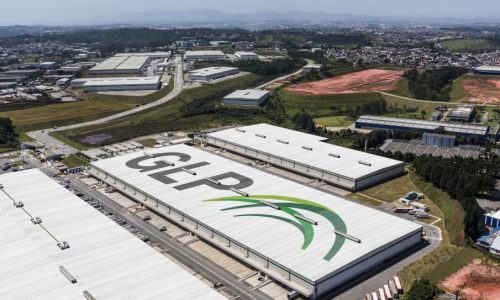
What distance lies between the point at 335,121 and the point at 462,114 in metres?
37.4

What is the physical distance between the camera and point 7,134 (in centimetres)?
12156

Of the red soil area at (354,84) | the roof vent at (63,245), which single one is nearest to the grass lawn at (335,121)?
the red soil area at (354,84)

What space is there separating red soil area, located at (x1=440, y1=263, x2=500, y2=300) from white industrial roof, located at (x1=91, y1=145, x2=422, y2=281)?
801 centimetres

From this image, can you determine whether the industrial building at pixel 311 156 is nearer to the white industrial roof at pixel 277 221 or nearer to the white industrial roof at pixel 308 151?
the white industrial roof at pixel 308 151

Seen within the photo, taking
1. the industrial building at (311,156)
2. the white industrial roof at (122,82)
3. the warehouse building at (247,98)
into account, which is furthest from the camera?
the white industrial roof at (122,82)

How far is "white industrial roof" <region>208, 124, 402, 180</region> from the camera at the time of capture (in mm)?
82625

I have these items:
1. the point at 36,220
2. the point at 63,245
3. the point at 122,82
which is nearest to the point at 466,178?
the point at 63,245

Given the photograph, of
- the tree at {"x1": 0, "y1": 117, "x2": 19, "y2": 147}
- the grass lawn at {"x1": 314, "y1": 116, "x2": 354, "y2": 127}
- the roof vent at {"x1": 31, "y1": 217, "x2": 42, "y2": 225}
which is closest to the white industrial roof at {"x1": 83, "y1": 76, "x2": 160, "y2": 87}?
the tree at {"x1": 0, "y1": 117, "x2": 19, "y2": 147}

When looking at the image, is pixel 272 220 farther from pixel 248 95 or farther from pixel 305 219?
pixel 248 95

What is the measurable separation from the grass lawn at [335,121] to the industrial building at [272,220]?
56016 millimetres

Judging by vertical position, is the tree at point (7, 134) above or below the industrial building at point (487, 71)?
below

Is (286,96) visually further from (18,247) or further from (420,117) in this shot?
(18,247)

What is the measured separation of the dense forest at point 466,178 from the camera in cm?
6100

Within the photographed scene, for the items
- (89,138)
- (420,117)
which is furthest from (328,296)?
(420,117)
